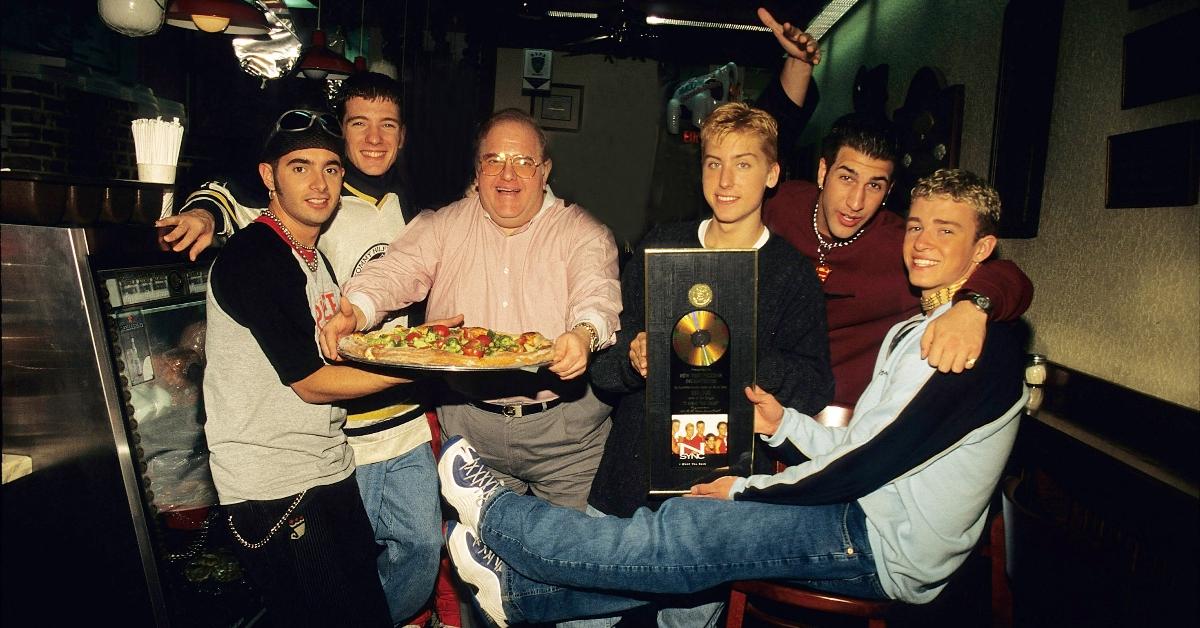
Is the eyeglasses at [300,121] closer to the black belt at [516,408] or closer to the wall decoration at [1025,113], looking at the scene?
the black belt at [516,408]

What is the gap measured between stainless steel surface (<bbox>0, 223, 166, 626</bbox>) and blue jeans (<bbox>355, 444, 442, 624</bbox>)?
0.67 meters

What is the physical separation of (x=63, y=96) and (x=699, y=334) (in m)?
3.83

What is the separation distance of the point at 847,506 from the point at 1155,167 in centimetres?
158

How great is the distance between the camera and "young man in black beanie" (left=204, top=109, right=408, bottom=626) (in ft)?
5.92

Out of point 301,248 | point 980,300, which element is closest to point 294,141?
point 301,248

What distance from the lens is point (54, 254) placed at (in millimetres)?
1700

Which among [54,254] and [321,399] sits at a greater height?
[54,254]

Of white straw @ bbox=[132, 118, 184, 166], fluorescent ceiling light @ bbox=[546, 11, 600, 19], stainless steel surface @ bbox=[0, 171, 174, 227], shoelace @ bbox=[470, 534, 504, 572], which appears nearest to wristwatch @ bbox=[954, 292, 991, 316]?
shoelace @ bbox=[470, 534, 504, 572]

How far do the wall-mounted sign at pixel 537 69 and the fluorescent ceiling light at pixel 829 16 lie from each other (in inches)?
119

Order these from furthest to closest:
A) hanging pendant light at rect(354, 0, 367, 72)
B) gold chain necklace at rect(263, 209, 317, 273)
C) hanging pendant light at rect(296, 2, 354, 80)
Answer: hanging pendant light at rect(354, 0, 367, 72), hanging pendant light at rect(296, 2, 354, 80), gold chain necklace at rect(263, 209, 317, 273)

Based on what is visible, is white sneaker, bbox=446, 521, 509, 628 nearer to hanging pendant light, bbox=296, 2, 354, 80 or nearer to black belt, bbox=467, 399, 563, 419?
black belt, bbox=467, 399, 563, 419

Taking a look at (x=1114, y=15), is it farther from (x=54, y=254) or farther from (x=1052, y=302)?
(x=54, y=254)

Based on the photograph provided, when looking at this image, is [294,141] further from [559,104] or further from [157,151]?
[559,104]

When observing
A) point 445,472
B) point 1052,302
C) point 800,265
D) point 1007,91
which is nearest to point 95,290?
point 445,472
